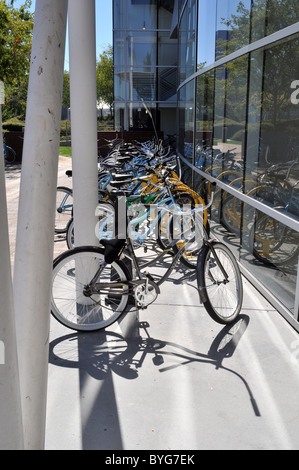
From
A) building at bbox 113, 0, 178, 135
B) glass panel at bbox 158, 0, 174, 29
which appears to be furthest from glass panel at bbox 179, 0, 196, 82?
glass panel at bbox 158, 0, 174, 29

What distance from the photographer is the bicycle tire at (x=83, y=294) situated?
12.9 feet

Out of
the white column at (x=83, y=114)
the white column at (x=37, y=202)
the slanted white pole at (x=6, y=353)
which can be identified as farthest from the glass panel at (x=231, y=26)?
the slanted white pole at (x=6, y=353)

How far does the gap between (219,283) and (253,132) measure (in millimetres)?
2077

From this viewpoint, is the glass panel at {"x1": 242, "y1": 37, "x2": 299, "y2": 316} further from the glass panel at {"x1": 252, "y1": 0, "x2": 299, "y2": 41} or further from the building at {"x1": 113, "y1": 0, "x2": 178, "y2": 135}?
the building at {"x1": 113, "y1": 0, "x2": 178, "y2": 135}

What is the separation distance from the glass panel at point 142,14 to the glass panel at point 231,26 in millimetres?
16953

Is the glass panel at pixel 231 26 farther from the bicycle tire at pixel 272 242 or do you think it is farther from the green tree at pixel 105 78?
the green tree at pixel 105 78

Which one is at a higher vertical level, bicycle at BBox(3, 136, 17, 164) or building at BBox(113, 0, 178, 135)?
building at BBox(113, 0, 178, 135)

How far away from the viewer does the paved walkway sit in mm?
2768

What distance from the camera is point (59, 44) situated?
75.5 inches

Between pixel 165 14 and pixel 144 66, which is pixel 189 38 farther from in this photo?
pixel 165 14

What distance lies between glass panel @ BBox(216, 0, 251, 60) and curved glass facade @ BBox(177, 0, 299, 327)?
0.01 metres
